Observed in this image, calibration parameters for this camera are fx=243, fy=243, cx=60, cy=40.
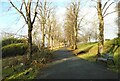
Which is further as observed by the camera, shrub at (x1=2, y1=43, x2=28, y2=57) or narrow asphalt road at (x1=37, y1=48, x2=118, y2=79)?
shrub at (x1=2, y1=43, x2=28, y2=57)

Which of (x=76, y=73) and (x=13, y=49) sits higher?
(x=13, y=49)

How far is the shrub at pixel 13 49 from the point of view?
29.2m

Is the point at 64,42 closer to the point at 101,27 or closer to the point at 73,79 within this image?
the point at 101,27

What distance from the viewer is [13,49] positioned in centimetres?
3017

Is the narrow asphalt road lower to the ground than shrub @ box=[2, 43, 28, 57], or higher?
lower

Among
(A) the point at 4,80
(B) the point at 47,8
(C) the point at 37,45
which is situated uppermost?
(B) the point at 47,8

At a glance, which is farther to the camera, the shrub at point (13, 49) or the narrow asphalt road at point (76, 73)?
the shrub at point (13, 49)

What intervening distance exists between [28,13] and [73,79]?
9193 mm

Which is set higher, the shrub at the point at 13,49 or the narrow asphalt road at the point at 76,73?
the shrub at the point at 13,49

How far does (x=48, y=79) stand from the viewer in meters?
14.1

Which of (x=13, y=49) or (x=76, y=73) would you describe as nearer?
(x=76, y=73)

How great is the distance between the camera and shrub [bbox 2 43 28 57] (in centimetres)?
2923

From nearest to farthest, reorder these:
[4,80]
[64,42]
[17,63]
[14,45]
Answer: [4,80] → [17,63] → [14,45] → [64,42]

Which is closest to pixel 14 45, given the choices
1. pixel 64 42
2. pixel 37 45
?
pixel 37 45
